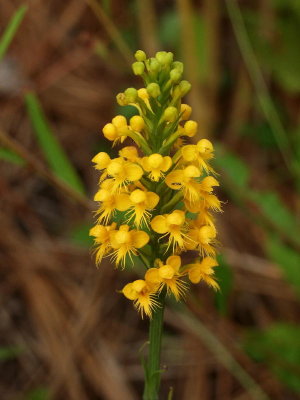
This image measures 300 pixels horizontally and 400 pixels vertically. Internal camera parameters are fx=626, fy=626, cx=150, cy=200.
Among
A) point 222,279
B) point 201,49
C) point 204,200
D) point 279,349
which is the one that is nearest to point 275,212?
point 279,349

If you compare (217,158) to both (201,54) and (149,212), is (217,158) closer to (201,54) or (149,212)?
(201,54)

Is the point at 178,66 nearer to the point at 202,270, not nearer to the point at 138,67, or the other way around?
the point at 138,67

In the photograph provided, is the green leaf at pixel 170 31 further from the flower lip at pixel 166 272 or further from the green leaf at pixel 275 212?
the flower lip at pixel 166 272

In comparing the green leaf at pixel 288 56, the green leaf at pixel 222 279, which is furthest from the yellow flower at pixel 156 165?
the green leaf at pixel 288 56

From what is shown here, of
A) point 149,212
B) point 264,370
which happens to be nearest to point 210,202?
point 149,212

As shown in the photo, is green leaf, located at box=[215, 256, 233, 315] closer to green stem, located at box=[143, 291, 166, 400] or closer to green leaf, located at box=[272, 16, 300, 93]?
green stem, located at box=[143, 291, 166, 400]

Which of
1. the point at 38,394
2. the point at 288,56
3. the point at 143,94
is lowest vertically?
the point at 38,394
